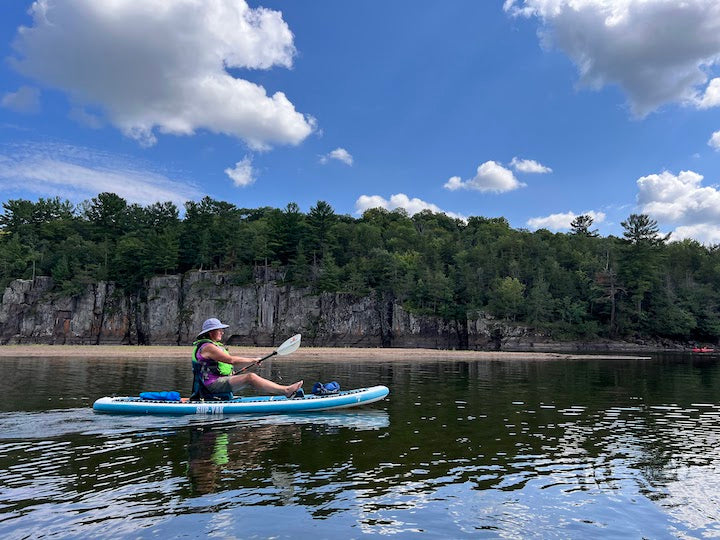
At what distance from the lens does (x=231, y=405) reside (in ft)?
39.0

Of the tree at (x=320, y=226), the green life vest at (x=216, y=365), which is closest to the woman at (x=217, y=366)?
the green life vest at (x=216, y=365)

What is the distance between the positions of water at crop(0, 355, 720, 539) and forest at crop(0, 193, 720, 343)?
5953 centimetres

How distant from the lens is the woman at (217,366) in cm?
1175

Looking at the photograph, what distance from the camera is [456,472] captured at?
7.46 meters

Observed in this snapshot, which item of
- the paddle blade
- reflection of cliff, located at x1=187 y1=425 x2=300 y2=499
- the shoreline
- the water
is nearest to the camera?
the water

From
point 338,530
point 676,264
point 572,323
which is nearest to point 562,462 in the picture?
point 338,530

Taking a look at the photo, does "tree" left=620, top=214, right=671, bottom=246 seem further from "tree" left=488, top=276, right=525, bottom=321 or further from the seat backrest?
the seat backrest

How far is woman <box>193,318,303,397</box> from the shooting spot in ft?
38.5

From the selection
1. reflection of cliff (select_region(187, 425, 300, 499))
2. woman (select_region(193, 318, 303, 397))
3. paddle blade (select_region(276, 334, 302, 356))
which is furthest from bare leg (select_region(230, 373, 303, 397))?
paddle blade (select_region(276, 334, 302, 356))

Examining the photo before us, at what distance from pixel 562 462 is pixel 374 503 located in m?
3.94

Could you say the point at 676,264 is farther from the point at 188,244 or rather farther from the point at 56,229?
the point at 56,229

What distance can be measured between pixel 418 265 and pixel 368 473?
241 ft

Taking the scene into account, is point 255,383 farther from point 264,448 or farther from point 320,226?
point 320,226

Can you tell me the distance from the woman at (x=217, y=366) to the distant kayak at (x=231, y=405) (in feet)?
1.28
